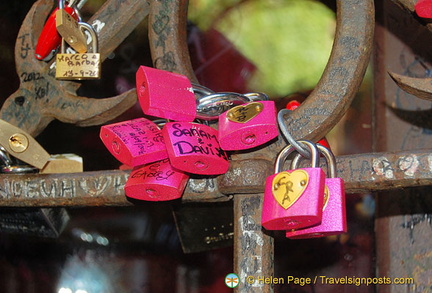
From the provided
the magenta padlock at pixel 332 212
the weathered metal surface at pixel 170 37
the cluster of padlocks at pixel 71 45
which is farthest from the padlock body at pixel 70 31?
the magenta padlock at pixel 332 212

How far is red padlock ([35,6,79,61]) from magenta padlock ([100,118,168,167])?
0.28m

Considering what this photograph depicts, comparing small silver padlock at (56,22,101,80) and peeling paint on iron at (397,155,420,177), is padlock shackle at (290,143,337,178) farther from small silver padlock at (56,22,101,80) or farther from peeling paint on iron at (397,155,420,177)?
small silver padlock at (56,22,101,80)

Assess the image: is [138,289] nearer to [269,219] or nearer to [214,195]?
[214,195]

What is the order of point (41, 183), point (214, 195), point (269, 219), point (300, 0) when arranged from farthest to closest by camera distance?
1. point (300, 0)
2. point (41, 183)
3. point (214, 195)
4. point (269, 219)

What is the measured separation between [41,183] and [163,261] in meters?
0.54

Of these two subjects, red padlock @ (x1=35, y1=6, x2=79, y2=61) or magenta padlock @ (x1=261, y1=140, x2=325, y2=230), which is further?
red padlock @ (x1=35, y1=6, x2=79, y2=61)

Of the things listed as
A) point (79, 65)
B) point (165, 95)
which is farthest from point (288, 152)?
point (79, 65)

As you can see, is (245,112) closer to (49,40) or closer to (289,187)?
(289,187)

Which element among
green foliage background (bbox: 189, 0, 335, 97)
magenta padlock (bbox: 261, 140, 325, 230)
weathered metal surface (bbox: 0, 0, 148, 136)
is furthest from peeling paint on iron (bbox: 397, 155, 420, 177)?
green foliage background (bbox: 189, 0, 335, 97)

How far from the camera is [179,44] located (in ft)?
2.80

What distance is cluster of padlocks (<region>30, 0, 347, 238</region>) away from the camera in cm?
67

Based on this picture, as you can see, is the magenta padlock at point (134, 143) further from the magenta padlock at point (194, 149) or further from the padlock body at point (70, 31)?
the padlock body at point (70, 31)

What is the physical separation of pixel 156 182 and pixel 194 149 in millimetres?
64

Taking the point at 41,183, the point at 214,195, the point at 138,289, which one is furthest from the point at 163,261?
the point at 214,195
